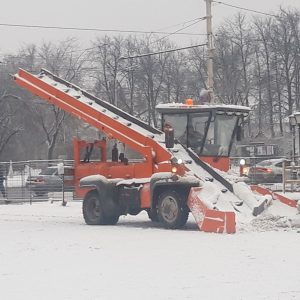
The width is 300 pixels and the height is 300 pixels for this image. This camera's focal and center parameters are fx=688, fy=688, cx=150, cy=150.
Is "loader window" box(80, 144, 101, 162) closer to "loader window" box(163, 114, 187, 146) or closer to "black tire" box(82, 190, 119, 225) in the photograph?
"black tire" box(82, 190, 119, 225)

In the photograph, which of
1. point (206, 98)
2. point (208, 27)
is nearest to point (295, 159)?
point (208, 27)

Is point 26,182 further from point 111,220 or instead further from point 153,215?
point 153,215

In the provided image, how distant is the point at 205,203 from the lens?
50.5 feet

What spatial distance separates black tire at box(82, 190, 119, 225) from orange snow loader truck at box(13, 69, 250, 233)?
0.03 metres

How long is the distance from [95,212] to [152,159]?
94.4 inches

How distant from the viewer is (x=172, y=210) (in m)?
16.5

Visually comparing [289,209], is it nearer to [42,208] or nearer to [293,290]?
[293,290]

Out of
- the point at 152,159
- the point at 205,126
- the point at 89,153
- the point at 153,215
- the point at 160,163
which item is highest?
the point at 205,126

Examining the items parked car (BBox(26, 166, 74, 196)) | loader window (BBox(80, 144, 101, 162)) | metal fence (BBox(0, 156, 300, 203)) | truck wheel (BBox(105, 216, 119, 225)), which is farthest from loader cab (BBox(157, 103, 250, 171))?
parked car (BBox(26, 166, 74, 196))

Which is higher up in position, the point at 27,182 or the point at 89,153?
the point at 89,153

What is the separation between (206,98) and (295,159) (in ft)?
40.9

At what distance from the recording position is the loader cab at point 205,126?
59.5 feet

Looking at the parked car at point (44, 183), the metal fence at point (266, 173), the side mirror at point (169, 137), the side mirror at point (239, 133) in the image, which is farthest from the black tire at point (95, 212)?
the metal fence at point (266, 173)

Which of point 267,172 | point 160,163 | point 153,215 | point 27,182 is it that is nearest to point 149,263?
point 160,163
